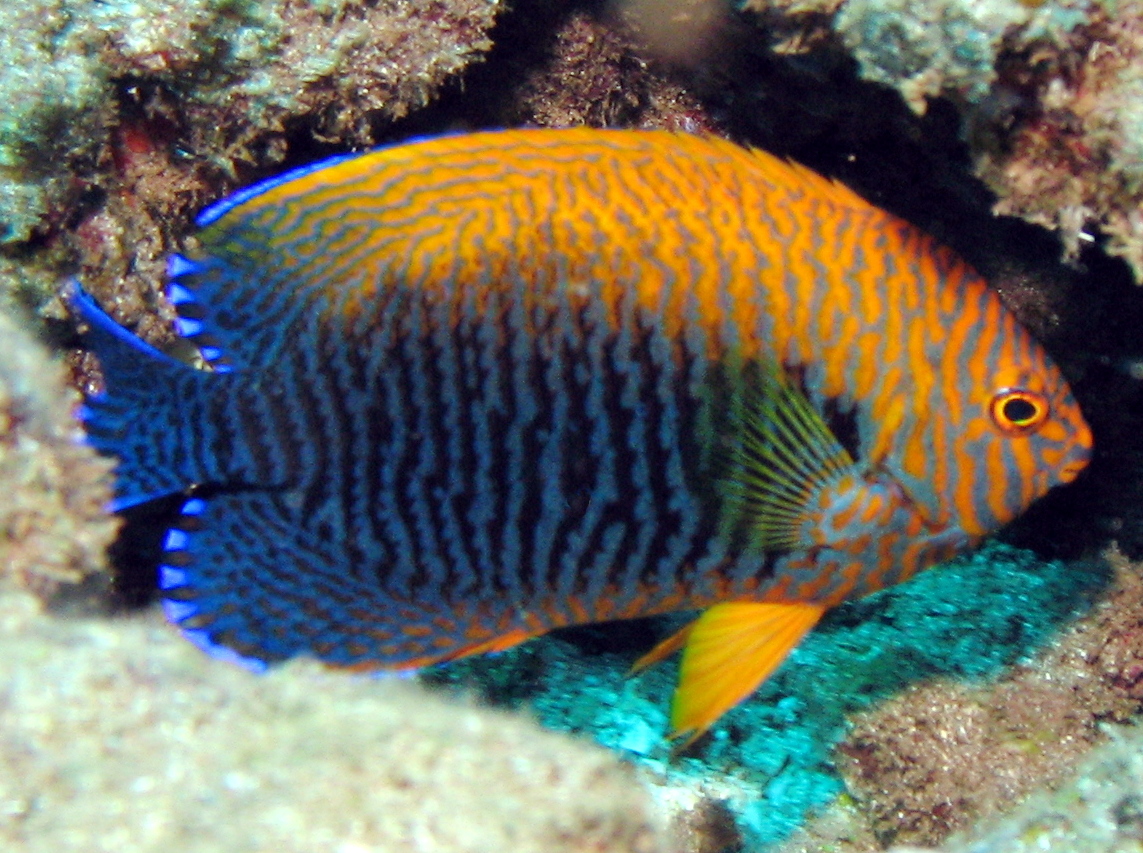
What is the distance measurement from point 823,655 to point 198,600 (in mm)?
2327

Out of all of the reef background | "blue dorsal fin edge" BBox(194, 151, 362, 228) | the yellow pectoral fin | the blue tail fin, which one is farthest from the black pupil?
the blue tail fin

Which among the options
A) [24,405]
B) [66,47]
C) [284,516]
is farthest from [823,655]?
[66,47]

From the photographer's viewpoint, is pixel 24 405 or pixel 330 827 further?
pixel 24 405

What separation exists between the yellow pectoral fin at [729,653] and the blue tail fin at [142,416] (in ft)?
4.48

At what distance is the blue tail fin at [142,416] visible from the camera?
7.12 feet

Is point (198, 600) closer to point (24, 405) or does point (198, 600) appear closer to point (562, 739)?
point (24, 405)

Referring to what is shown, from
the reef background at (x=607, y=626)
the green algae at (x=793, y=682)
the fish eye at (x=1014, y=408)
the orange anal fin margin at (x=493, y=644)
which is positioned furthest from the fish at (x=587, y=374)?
the green algae at (x=793, y=682)

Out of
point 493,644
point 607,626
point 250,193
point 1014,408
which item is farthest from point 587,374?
point 607,626

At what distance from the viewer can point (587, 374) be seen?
86.4 inches

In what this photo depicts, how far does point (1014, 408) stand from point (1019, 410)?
0.5 inches

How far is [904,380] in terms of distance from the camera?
2.24 m

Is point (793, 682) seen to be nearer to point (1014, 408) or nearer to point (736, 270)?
point (1014, 408)

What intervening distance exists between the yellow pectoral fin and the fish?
0.08ft

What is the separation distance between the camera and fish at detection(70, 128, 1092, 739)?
219cm
